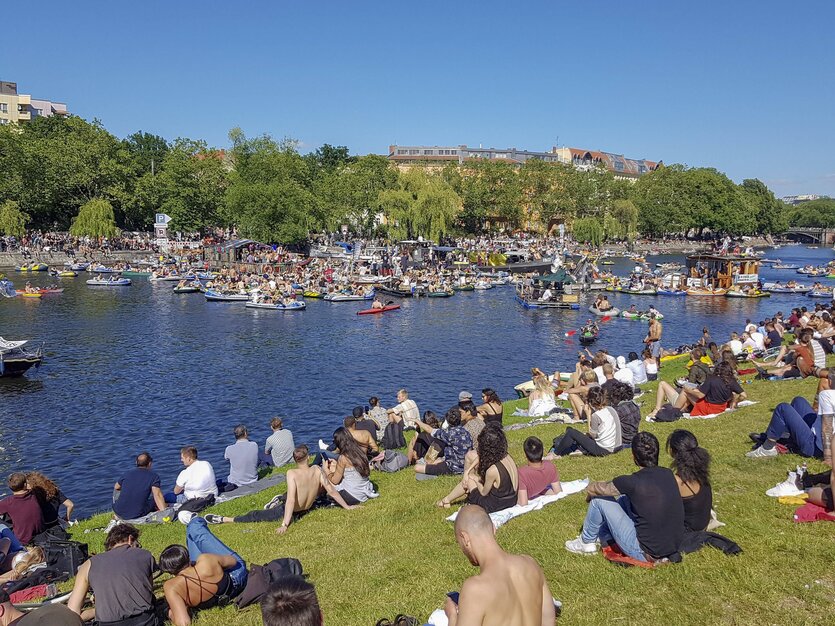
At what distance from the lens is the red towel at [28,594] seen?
30.0ft

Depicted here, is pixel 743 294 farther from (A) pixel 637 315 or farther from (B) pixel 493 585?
(B) pixel 493 585

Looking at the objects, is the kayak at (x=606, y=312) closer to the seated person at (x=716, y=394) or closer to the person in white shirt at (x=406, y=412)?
the person in white shirt at (x=406, y=412)

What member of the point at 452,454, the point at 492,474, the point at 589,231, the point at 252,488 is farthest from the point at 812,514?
the point at 589,231

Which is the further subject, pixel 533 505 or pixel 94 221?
pixel 94 221

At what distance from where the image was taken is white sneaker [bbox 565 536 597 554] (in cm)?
823

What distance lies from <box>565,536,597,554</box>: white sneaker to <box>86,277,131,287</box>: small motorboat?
6645 centimetres

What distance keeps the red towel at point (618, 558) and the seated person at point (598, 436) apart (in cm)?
528

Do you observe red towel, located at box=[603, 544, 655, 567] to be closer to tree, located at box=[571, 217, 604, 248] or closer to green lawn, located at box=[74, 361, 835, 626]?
green lawn, located at box=[74, 361, 835, 626]

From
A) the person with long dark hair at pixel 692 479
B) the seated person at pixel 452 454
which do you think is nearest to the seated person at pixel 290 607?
the person with long dark hair at pixel 692 479

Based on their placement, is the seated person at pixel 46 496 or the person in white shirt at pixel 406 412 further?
the person in white shirt at pixel 406 412

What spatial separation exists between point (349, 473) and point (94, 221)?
84496 millimetres

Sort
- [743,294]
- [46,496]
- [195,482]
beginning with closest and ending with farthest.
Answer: [46,496], [195,482], [743,294]

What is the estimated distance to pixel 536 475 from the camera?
10.4 meters

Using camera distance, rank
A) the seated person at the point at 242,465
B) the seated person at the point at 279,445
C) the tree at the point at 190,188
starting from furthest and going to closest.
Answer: the tree at the point at 190,188 < the seated person at the point at 279,445 < the seated person at the point at 242,465
